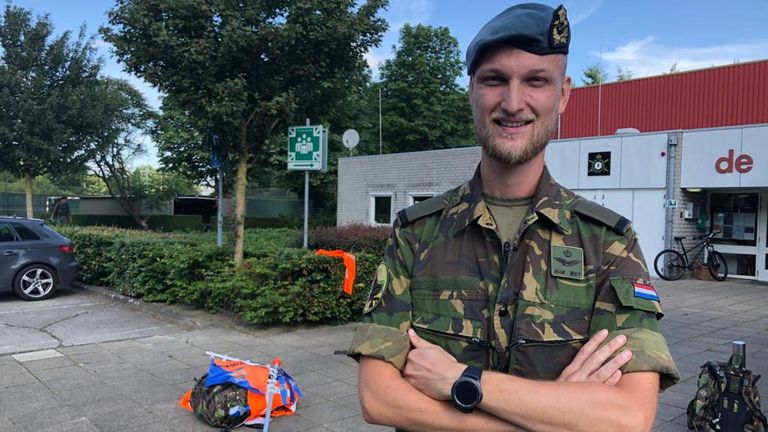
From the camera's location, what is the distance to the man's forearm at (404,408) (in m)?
1.51

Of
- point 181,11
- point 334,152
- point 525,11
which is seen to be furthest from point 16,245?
point 334,152

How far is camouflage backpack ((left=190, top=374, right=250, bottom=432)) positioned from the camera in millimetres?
4277

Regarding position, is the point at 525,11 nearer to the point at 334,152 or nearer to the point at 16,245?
the point at 16,245

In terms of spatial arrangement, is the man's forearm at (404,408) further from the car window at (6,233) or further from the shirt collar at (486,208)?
the car window at (6,233)

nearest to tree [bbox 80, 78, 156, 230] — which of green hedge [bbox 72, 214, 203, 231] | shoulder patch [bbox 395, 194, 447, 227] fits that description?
green hedge [bbox 72, 214, 203, 231]

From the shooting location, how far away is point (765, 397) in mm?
5105

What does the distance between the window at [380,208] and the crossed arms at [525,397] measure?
1872cm

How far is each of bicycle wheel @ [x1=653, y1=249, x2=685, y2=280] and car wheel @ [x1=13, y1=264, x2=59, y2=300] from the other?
13241 millimetres

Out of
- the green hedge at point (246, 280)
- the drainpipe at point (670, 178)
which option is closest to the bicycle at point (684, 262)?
the drainpipe at point (670, 178)

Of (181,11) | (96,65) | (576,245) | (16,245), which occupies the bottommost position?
(16,245)

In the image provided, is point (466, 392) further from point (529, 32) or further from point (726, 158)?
point (726, 158)

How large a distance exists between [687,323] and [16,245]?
1132 cm

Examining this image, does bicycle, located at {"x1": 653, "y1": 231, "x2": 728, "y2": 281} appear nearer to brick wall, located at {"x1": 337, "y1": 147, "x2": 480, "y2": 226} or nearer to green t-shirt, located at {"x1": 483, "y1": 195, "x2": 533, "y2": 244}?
brick wall, located at {"x1": 337, "y1": 147, "x2": 480, "y2": 226}

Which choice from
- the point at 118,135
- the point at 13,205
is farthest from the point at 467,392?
the point at 13,205
